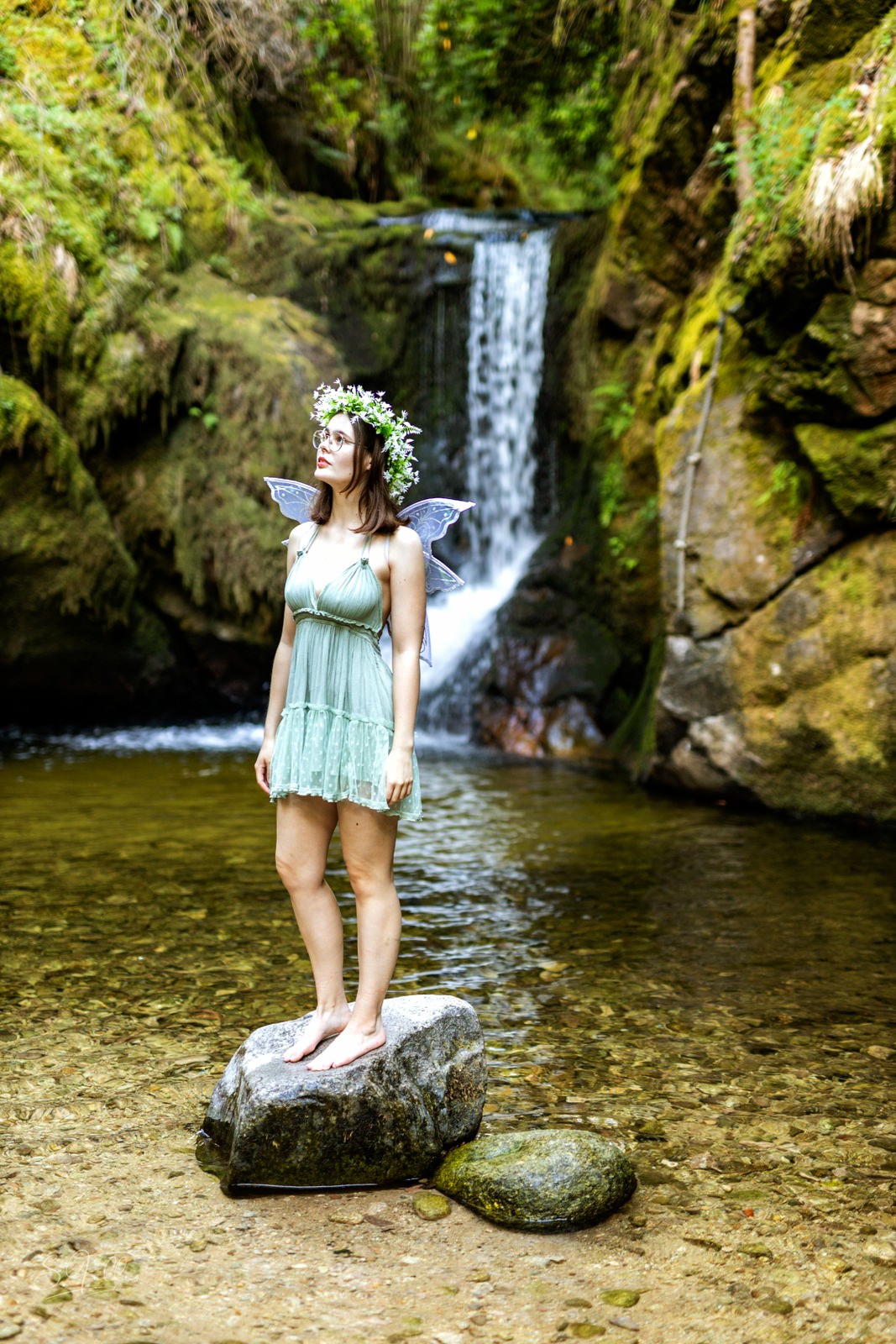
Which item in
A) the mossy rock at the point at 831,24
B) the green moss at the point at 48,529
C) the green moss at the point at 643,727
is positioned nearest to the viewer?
the mossy rock at the point at 831,24

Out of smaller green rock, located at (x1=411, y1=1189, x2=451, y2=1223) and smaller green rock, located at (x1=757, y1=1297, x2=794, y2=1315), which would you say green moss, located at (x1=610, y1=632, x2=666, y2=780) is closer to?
smaller green rock, located at (x1=411, y1=1189, x2=451, y2=1223)

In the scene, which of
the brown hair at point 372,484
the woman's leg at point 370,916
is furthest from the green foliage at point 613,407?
the woman's leg at point 370,916

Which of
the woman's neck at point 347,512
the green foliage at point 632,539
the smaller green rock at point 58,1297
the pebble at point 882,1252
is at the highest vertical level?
the green foliage at point 632,539

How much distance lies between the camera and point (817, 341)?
25.1 ft

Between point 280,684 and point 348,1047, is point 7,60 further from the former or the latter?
point 348,1047

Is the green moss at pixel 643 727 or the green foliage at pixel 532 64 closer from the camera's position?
the green moss at pixel 643 727

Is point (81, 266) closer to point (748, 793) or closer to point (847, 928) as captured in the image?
point (748, 793)

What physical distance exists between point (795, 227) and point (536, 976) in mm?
5373

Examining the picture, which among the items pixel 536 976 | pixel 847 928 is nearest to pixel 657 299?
pixel 847 928

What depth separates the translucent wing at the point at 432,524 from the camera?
11.7 ft

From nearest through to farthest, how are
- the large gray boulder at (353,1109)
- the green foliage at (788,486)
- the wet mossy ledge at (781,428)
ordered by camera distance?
1. the large gray boulder at (353,1109)
2. the wet mossy ledge at (781,428)
3. the green foliage at (788,486)

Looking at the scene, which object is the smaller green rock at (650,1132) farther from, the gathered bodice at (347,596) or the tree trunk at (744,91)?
the tree trunk at (744,91)

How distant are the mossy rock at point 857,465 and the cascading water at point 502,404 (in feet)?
17.8

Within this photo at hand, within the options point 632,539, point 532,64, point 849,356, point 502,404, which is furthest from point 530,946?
point 532,64
